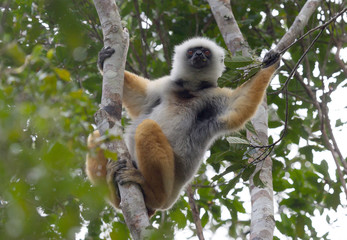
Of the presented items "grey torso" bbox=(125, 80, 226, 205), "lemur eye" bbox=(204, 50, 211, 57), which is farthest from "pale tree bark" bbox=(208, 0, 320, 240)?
"grey torso" bbox=(125, 80, 226, 205)

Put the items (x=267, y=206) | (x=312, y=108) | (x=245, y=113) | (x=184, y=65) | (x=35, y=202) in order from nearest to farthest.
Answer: (x=35, y=202), (x=267, y=206), (x=245, y=113), (x=184, y=65), (x=312, y=108)

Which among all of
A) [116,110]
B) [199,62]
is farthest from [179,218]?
[116,110]

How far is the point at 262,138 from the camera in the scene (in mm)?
5652

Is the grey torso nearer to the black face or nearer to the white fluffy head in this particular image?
the white fluffy head

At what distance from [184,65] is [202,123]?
1.19 m

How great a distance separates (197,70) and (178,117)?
3.60ft

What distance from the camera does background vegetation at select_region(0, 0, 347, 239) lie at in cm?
182

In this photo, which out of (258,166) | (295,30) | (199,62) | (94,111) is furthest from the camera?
(199,62)

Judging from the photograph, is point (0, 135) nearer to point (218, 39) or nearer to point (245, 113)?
point (245, 113)

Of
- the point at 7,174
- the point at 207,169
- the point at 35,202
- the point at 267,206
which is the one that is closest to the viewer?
the point at 7,174

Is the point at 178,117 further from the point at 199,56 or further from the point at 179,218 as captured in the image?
the point at 179,218

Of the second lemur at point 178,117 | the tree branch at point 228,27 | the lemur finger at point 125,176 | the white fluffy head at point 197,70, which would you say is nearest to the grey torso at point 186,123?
the second lemur at point 178,117

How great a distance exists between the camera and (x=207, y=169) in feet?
28.7

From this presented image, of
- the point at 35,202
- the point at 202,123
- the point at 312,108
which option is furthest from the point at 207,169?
the point at 35,202
